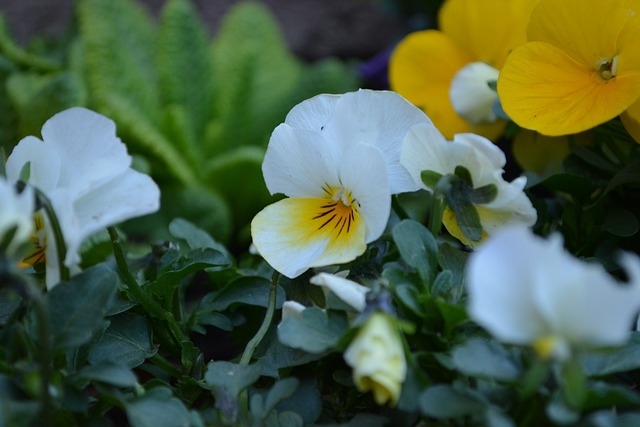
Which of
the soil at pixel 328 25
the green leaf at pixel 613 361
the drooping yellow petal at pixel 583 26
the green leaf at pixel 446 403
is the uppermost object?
the drooping yellow petal at pixel 583 26

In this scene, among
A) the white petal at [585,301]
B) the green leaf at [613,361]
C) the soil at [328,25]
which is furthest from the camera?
the soil at [328,25]

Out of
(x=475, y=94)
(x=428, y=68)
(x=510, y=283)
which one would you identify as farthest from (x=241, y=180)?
(x=510, y=283)

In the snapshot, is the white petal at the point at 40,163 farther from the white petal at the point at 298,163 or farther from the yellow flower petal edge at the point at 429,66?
the yellow flower petal edge at the point at 429,66

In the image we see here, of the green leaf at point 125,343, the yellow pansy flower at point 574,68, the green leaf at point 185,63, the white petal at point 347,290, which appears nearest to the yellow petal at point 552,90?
the yellow pansy flower at point 574,68

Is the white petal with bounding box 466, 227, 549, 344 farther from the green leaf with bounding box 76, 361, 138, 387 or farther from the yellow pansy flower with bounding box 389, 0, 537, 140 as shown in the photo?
the yellow pansy flower with bounding box 389, 0, 537, 140

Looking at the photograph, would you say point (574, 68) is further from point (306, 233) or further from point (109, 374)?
point (109, 374)

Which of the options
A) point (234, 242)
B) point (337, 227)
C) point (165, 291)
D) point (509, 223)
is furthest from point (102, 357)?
point (234, 242)

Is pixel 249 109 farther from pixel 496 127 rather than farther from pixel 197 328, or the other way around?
pixel 197 328
